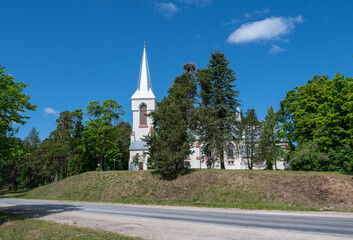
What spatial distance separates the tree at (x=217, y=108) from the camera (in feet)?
105

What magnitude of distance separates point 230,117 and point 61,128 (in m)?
33.8

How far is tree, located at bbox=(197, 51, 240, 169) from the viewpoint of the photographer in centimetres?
3194

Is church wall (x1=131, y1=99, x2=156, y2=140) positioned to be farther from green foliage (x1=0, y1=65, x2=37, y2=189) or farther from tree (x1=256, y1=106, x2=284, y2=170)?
green foliage (x1=0, y1=65, x2=37, y2=189)

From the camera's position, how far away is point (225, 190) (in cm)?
2483

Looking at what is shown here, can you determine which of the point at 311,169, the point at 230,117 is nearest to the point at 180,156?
the point at 230,117

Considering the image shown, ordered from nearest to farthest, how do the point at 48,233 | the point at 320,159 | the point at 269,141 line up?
the point at 48,233 → the point at 320,159 → the point at 269,141

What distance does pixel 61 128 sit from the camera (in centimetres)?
4981

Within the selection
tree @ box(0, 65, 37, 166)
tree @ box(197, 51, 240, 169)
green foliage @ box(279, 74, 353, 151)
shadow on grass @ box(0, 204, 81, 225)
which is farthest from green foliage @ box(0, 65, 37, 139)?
green foliage @ box(279, 74, 353, 151)

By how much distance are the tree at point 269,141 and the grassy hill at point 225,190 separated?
24.2ft

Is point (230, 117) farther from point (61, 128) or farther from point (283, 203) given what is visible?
point (61, 128)

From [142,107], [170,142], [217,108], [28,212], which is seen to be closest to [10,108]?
[28,212]

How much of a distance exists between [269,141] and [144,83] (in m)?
35.5

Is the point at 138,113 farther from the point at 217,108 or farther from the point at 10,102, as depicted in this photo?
the point at 10,102

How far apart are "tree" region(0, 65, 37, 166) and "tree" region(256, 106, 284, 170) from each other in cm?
2757
